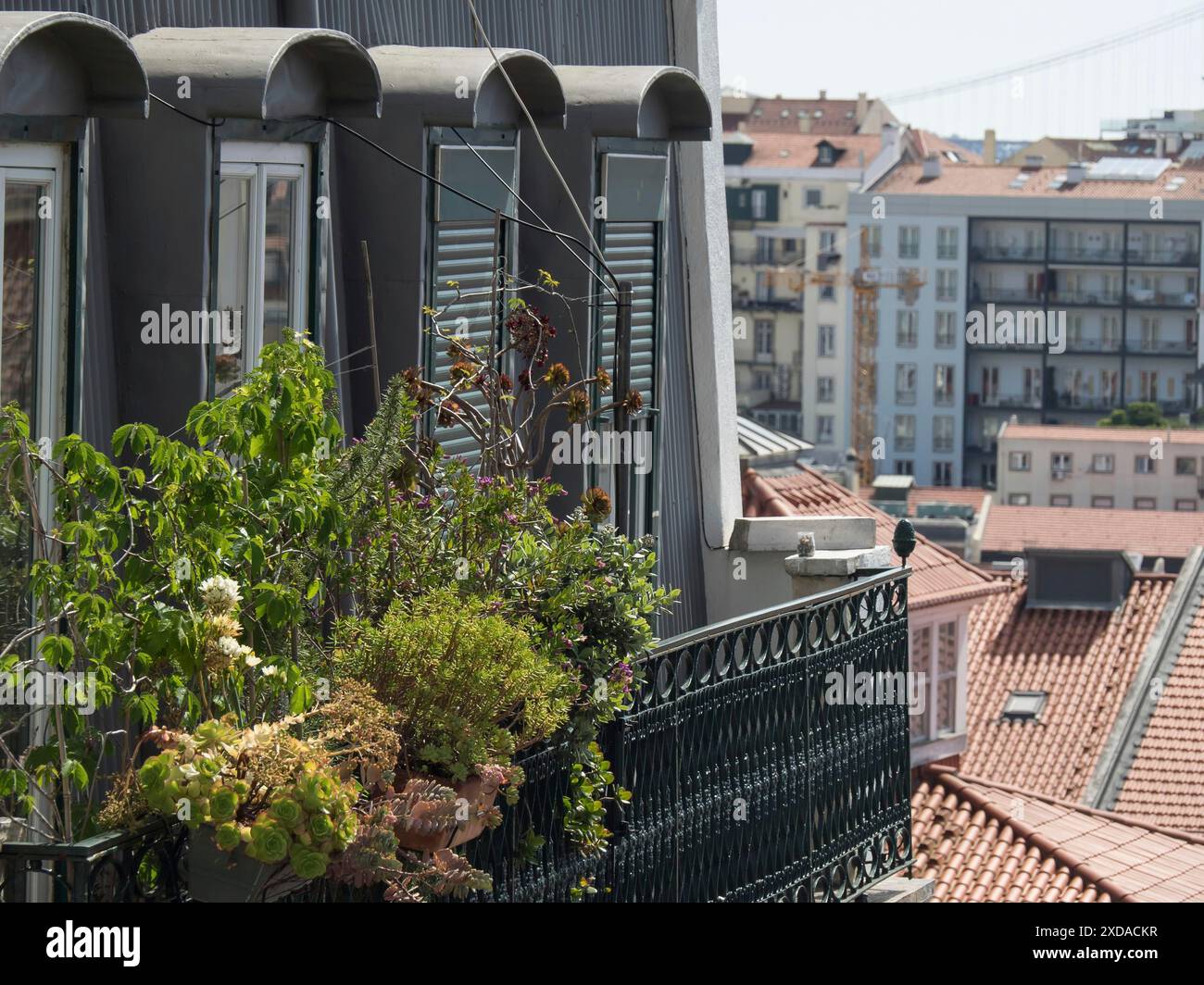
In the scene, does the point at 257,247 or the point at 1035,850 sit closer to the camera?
the point at 257,247

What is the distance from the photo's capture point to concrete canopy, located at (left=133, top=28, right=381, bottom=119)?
24.1ft

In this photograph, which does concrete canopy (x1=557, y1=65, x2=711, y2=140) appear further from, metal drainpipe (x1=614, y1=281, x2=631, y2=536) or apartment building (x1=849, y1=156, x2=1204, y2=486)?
apartment building (x1=849, y1=156, x2=1204, y2=486)

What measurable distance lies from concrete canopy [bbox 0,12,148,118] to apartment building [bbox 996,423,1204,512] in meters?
103

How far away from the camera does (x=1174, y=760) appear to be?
33.3m

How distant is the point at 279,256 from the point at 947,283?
119m

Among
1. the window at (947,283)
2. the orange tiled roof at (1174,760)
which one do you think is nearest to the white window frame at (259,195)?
the orange tiled roof at (1174,760)

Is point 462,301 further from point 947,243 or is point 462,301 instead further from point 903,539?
point 947,243

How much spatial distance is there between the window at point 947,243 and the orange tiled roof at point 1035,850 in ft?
322

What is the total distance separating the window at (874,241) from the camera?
407 feet

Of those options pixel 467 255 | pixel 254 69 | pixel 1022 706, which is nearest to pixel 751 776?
pixel 467 255

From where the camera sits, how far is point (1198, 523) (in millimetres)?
75875

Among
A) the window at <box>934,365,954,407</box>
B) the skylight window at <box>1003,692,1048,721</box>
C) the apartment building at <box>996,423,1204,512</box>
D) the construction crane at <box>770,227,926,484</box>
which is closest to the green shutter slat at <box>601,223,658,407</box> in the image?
the skylight window at <box>1003,692,1048,721</box>

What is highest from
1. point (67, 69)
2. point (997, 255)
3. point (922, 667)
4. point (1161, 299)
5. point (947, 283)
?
point (997, 255)
